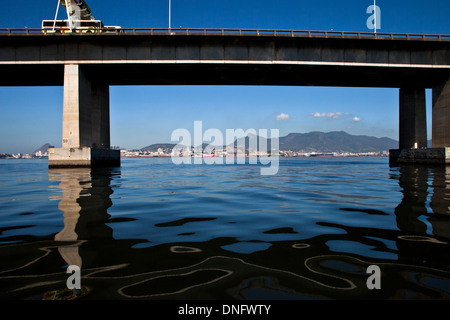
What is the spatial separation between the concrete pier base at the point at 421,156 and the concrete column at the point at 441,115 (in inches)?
54.0

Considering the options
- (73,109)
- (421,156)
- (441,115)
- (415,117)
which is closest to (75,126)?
(73,109)

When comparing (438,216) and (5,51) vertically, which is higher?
(5,51)

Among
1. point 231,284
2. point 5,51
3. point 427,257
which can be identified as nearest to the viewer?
point 231,284

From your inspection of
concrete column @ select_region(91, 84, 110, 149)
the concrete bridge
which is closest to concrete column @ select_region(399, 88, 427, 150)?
the concrete bridge

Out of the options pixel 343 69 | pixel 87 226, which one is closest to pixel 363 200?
pixel 87 226

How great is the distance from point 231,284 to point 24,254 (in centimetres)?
293

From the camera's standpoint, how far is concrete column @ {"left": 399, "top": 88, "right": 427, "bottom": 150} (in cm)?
3803

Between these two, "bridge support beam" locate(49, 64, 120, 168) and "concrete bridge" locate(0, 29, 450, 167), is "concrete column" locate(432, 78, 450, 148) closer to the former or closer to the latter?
"concrete bridge" locate(0, 29, 450, 167)

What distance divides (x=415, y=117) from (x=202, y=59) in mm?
30594

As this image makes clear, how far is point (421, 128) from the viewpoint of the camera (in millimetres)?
38000

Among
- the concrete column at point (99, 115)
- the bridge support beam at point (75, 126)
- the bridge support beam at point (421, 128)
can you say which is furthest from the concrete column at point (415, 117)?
the concrete column at point (99, 115)

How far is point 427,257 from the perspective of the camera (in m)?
3.49

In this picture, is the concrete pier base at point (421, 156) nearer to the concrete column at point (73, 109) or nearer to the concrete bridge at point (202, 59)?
the concrete bridge at point (202, 59)
